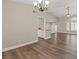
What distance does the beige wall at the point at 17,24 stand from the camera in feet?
17.2

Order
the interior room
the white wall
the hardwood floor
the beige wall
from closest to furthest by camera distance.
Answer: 1. the hardwood floor
2. the interior room
3. the beige wall
4. the white wall

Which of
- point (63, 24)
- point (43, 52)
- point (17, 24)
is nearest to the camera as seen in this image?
point (43, 52)

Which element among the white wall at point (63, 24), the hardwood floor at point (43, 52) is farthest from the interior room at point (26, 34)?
the white wall at point (63, 24)

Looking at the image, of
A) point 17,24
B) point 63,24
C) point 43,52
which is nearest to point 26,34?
point 17,24

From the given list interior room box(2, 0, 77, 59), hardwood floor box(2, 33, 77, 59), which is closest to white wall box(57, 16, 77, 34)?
interior room box(2, 0, 77, 59)

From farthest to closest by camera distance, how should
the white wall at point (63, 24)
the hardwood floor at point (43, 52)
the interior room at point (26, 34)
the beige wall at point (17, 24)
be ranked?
the white wall at point (63, 24)
the beige wall at point (17, 24)
the interior room at point (26, 34)
the hardwood floor at point (43, 52)

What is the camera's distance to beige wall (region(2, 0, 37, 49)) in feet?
17.2

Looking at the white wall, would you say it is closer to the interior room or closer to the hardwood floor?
the interior room

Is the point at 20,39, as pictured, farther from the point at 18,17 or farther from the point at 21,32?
the point at 18,17

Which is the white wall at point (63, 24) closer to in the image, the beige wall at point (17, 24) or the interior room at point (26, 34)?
the interior room at point (26, 34)

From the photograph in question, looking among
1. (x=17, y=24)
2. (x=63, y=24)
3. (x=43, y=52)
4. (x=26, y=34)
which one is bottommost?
(x=43, y=52)

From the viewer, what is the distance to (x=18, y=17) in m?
6.08

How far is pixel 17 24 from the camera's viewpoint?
603 centimetres

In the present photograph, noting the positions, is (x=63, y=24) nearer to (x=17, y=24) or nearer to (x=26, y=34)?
(x=26, y=34)
